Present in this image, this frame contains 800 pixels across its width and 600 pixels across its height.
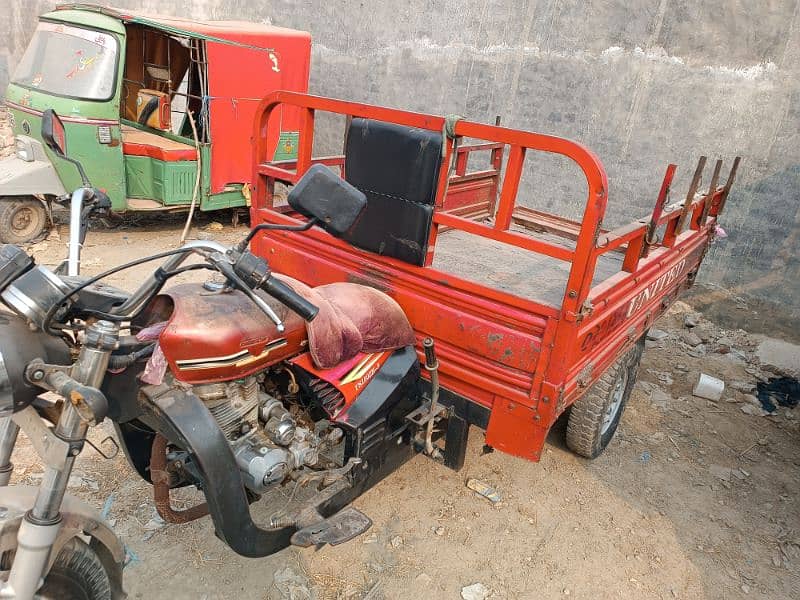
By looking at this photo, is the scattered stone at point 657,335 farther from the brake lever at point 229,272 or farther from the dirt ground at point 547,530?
the brake lever at point 229,272

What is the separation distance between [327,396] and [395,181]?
93cm

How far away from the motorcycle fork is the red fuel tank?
208mm

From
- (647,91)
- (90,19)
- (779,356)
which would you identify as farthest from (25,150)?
(779,356)

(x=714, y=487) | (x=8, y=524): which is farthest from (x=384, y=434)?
(x=714, y=487)

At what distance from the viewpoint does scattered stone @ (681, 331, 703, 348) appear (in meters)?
5.42

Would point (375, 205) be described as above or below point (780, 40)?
below

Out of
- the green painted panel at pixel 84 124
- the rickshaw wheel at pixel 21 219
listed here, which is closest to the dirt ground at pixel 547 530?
the rickshaw wheel at pixel 21 219

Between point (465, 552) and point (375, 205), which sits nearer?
point (375, 205)

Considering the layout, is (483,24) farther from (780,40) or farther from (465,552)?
(465,552)

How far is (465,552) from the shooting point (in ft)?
9.02

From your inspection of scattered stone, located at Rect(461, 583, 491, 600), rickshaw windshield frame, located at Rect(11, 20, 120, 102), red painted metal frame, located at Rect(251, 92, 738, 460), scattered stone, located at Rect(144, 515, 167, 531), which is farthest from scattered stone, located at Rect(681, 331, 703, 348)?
rickshaw windshield frame, located at Rect(11, 20, 120, 102)

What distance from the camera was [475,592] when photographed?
8.32ft

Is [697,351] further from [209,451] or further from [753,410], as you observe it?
[209,451]

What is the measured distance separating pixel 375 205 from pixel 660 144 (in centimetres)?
434
